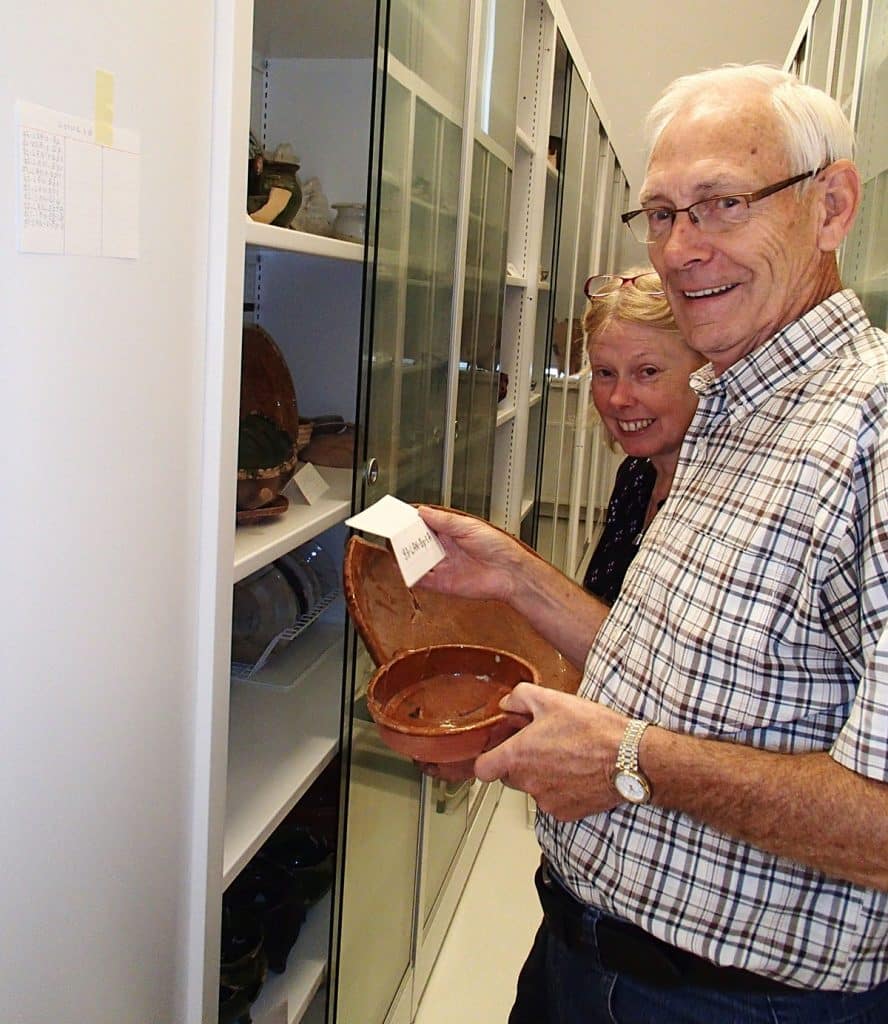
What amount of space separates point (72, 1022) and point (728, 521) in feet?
2.75

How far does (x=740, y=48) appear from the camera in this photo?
5.78 meters

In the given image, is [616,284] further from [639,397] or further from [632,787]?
[632,787]

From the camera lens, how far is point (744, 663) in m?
0.93

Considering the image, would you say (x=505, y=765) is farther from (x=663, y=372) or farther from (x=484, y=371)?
(x=484, y=371)

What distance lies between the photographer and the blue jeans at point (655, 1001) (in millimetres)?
977

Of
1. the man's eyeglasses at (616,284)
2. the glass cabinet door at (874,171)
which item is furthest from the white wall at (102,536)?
the glass cabinet door at (874,171)

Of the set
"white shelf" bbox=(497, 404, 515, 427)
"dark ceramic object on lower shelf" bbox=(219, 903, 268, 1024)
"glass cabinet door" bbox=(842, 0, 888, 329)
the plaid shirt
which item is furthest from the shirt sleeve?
"white shelf" bbox=(497, 404, 515, 427)

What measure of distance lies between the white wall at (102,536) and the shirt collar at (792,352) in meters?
0.61

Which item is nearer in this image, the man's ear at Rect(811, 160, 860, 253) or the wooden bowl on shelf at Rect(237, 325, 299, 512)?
the man's ear at Rect(811, 160, 860, 253)

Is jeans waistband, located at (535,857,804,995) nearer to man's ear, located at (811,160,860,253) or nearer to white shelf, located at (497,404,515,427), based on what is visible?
man's ear, located at (811,160,860,253)

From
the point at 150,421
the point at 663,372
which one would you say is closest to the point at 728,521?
the point at 150,421

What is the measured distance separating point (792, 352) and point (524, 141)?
1904mm

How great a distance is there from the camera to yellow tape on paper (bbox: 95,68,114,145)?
80 centimetres

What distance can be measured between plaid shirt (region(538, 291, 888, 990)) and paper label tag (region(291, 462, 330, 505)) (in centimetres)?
65
